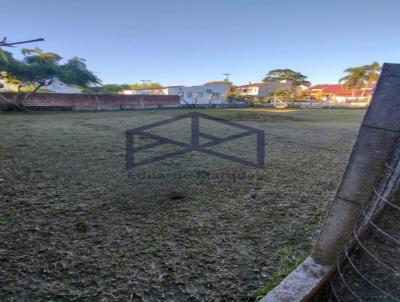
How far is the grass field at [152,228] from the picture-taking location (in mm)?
1113

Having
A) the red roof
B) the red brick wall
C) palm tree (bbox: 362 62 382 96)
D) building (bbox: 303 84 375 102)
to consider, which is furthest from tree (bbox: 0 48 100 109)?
palm tree (bbox: 362 62 382 96)

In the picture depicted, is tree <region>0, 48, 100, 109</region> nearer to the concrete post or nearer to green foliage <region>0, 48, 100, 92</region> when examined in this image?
green foliage <region>0, 48, 100, 92</region>

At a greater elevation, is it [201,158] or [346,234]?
[346,234]

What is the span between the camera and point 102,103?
18062mm

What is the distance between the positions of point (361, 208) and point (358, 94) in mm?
43845

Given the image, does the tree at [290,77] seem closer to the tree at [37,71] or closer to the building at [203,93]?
the building at [203,93]

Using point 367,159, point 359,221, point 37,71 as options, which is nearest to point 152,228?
point 359,221

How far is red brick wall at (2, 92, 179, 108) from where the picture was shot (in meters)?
15.4

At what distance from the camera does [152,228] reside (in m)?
1.62

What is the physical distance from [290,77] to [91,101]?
32.8 meters

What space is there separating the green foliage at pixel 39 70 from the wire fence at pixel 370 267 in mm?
18037

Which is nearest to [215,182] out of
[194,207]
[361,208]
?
[194,207]

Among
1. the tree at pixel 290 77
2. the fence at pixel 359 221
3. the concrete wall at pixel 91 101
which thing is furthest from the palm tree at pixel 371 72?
the fence at pixel 359 221

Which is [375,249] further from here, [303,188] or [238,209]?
[303,188]
